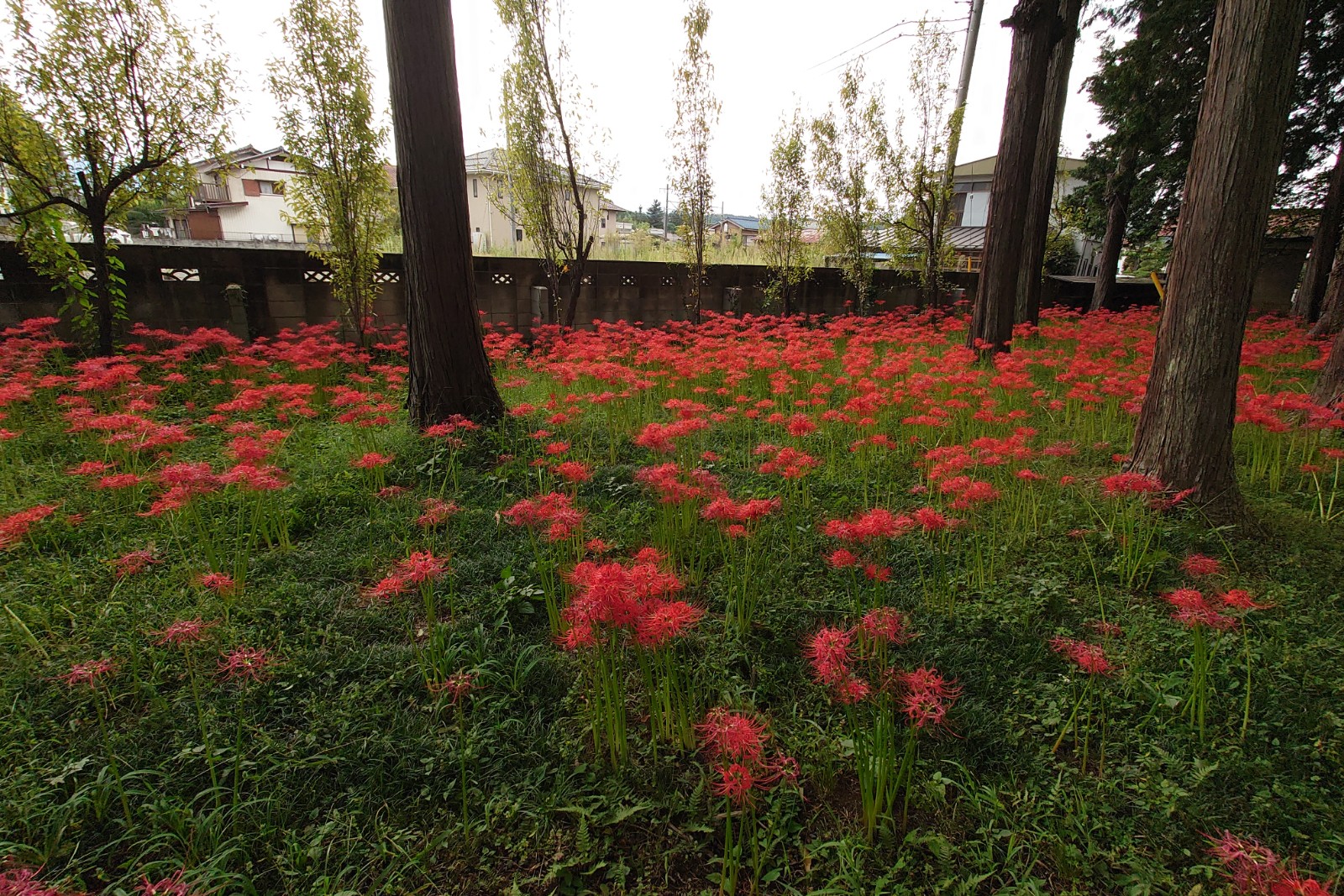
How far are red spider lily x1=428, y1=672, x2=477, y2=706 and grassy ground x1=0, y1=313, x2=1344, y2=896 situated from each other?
2cm

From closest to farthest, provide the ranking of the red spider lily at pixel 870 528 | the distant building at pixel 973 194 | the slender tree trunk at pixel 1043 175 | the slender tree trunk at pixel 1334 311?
the red spider lily at pixel 870 528 → the slender tree trunk at pixel 1043 175 → the slender tree trunk at pixel 1334 311 → the distant building at pixel 973 194

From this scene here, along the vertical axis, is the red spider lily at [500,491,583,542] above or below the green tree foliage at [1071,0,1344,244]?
below

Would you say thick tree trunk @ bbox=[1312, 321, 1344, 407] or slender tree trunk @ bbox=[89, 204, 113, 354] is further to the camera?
slender tree trunk @ bbox=[89, 204, 113, 354]

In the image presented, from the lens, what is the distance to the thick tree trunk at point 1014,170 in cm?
668

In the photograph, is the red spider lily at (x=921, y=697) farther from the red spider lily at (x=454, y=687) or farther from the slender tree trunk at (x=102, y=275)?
the slender tree trunk at (x=102, y=275)

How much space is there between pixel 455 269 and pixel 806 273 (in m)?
8.07

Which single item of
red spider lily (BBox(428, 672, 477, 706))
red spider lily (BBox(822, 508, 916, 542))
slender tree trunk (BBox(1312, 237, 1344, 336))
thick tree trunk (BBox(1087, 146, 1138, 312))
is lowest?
red spider lily (BBox(428, 672, 477, 706))

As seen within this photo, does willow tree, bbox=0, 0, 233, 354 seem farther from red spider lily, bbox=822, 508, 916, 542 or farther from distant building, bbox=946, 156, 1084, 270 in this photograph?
distant building, bbox=946, 156, 1084, 270

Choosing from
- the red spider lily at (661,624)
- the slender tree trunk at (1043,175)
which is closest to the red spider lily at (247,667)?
the red spider lily at (661,624)

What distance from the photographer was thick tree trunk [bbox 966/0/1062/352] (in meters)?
6.68

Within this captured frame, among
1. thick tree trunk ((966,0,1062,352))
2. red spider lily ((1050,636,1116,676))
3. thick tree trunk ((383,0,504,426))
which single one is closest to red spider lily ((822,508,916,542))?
red spider lily ((1050,636,1116,676))

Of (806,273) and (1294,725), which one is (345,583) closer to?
(1294,725)

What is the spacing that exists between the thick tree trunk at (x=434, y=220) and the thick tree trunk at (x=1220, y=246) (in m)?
4.83

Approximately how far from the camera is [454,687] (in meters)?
2.14
